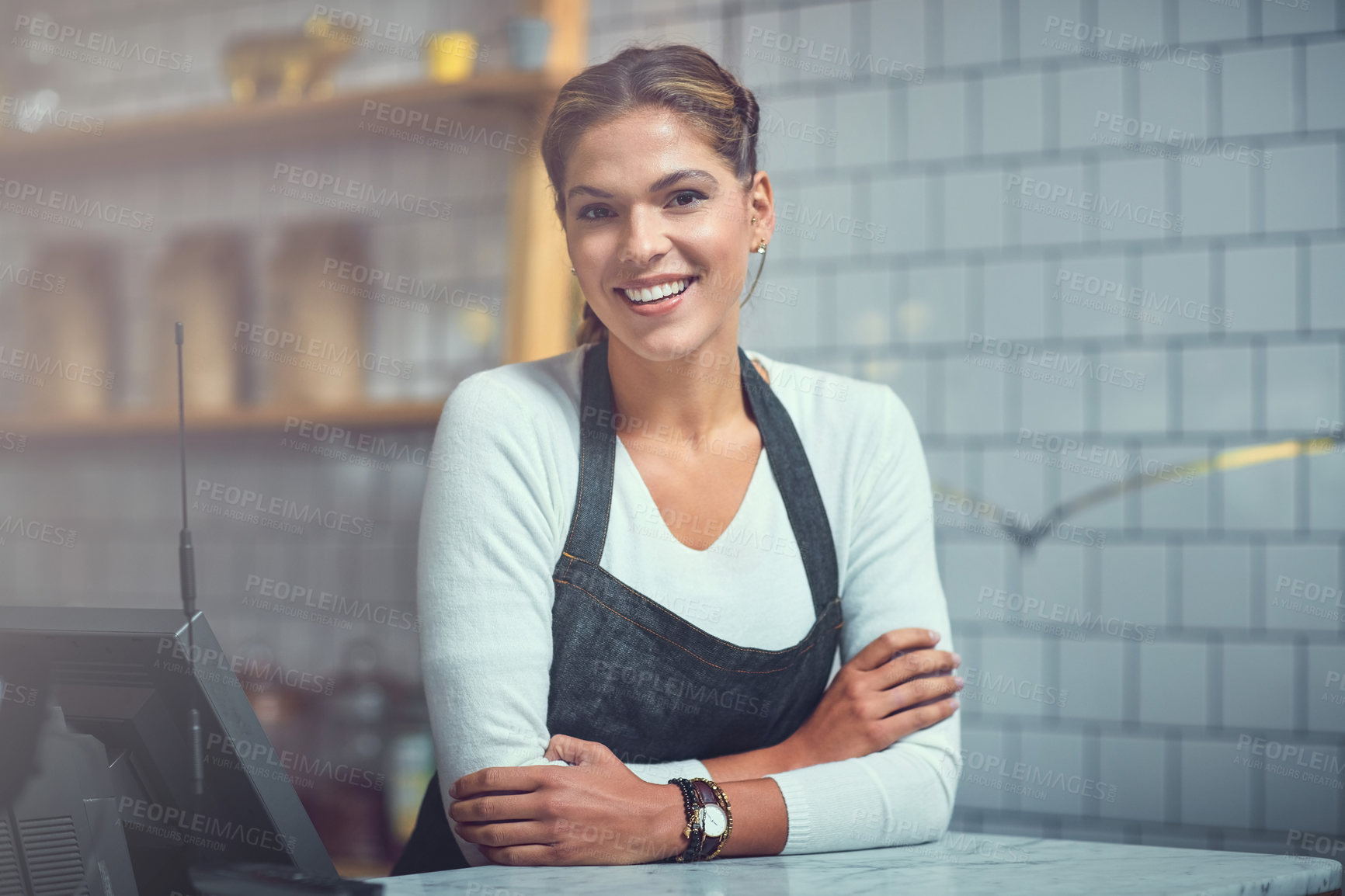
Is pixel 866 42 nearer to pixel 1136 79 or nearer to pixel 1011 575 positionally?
pixel 1136 79

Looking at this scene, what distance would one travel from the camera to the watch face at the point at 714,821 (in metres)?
0.93

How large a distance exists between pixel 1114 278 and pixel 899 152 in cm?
43

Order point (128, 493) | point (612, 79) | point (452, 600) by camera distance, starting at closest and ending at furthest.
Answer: point (452, 600), point (612, 79), point (128, 493)

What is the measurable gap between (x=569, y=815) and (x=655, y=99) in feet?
2.49

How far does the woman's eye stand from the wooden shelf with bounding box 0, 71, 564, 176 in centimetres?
83

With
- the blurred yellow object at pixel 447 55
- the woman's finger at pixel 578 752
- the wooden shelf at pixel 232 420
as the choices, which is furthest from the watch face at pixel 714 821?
the blurred yellow object at pixel 447 55

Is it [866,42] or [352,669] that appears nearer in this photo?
[866,42]

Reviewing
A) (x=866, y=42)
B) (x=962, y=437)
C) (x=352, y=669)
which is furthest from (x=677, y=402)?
(x=352, y=669)

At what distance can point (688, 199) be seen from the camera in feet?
3.85

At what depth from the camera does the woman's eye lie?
117cm

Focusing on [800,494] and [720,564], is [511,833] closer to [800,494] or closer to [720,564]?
[720,564]

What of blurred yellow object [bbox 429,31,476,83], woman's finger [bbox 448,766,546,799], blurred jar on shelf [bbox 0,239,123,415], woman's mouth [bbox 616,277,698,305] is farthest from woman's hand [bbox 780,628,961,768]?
blurred jar on shelf [bbox 0,239,123,415]

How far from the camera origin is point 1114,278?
172 cm

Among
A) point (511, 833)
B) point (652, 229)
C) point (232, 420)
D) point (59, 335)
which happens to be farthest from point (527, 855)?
point (59, 335)
